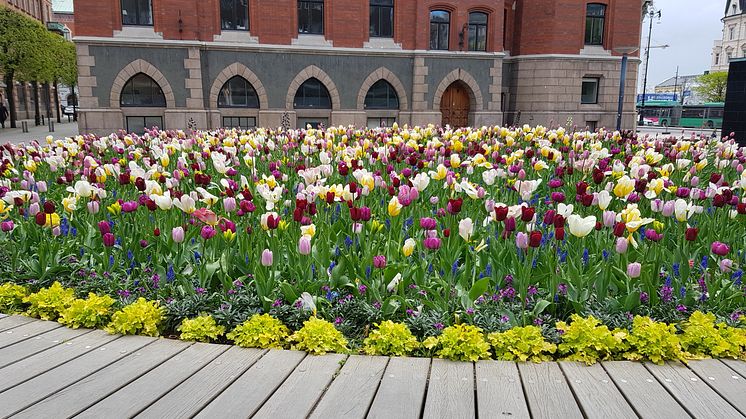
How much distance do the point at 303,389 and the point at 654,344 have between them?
7.47 ft

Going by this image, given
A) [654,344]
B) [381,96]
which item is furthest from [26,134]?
[654,344]

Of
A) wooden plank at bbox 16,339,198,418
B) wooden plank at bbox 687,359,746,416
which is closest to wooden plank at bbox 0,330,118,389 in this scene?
wooden plank at bbox 16,339,198,418

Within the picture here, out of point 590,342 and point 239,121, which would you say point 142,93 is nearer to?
point 239,121

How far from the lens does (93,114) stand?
25344mm

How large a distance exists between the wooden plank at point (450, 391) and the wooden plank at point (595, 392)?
61 cm

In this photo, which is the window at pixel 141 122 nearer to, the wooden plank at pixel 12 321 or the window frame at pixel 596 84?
the window frame at pixel 596 84

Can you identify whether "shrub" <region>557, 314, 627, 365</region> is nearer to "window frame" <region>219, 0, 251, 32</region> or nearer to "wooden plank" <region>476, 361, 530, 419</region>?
"wooden plank" <region>476, 361, 530, 419</region>

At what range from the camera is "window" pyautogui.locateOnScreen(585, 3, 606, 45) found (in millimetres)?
31203

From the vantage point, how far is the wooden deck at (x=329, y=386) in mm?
3152

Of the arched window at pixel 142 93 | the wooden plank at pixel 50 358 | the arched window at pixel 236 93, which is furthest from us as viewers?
the arched window at pixel 236 93

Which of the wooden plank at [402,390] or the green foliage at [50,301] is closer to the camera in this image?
the wooden plank at [402,390]

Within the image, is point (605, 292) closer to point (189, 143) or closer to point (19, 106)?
point (189, 143)

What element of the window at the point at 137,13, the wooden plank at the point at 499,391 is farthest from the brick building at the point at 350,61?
the wooden plank at the point at 499,391

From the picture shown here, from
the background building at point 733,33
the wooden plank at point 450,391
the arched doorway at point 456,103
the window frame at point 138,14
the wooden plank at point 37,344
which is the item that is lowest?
the wooden plank at point 37,344
